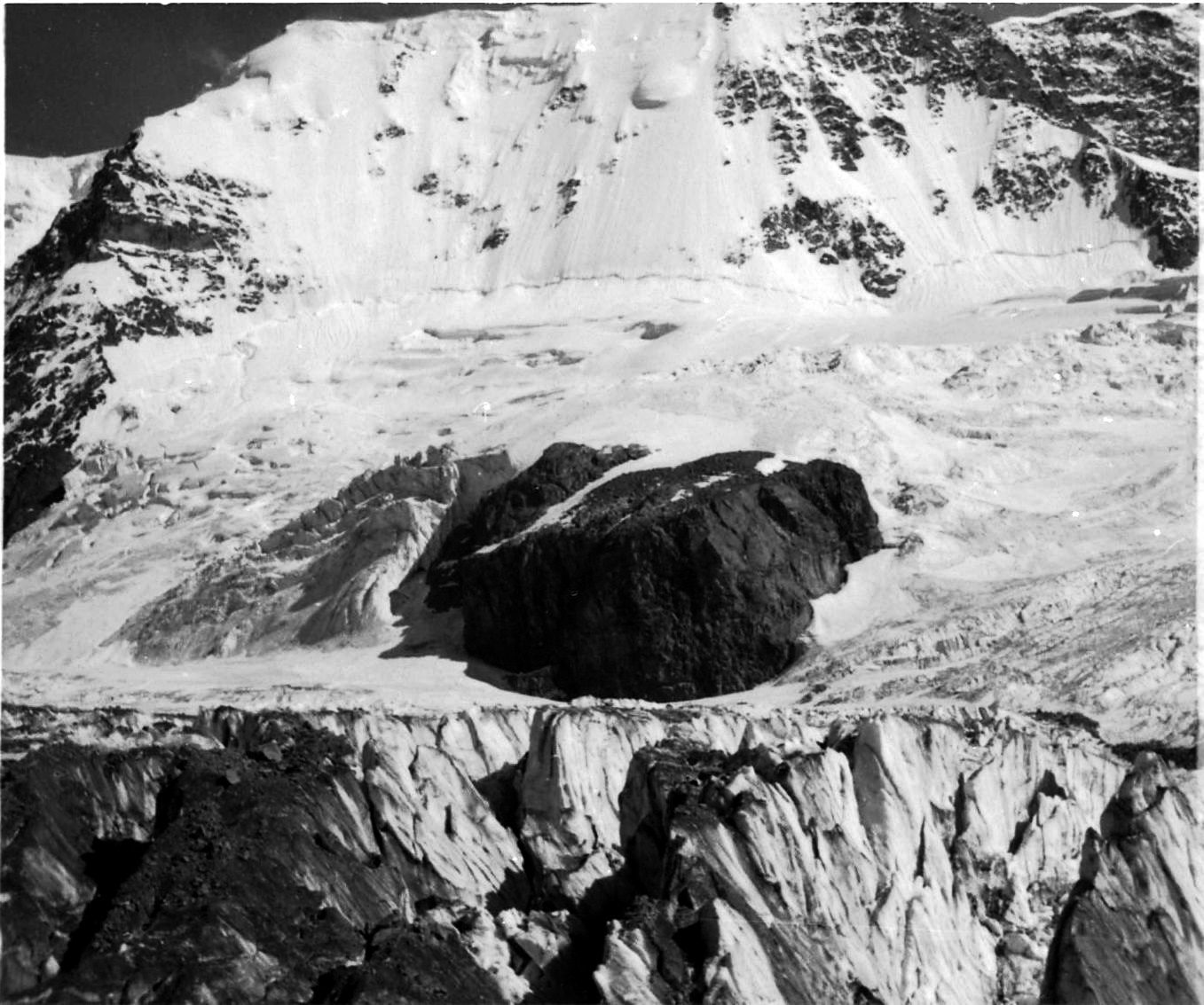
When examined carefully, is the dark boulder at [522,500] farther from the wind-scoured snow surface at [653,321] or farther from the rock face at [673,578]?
the rock face at [673,578]

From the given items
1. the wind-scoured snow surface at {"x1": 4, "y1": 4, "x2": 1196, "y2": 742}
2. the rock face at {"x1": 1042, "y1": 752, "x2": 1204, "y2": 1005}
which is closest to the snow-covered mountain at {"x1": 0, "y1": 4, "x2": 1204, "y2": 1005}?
the rock face at {"x1": 1042, "y1": 752, "x2": 1204, "y2": 1005}

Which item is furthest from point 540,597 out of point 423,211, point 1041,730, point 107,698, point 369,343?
point 423,211

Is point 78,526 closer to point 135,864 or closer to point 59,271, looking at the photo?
point 59,271

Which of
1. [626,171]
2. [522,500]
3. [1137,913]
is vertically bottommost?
[522,500]

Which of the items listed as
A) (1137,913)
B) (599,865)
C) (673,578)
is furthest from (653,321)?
(1137,913)

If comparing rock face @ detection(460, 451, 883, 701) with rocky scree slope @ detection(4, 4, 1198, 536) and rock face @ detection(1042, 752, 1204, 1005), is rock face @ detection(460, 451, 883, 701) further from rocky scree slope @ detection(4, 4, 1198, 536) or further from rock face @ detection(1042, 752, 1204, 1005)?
rocky scree slope @ detection(4, 4, 1198, 536)

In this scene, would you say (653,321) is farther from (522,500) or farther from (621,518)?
(621,518)
